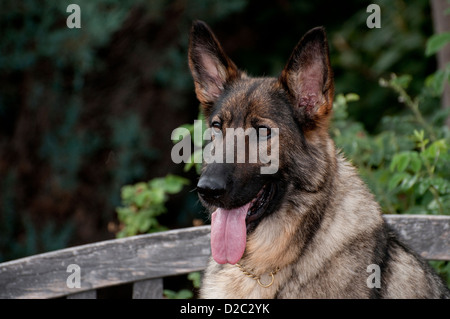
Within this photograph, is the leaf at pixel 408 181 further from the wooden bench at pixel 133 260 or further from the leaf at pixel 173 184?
Answer: the leaf at pixel 173 184

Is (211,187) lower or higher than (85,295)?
higher

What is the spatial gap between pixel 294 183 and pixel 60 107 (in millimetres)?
2937

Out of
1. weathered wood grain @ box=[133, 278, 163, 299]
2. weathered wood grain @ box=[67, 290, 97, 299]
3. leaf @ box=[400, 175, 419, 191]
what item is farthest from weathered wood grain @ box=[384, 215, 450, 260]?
weathered wood grain @ box=[67, 290, 97, 299]

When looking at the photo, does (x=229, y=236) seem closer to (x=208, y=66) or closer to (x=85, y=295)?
(x=85, y=295)

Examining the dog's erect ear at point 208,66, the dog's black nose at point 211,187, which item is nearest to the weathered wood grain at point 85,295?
the dog's black nose at point 211,187

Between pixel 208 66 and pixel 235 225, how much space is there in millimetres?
985

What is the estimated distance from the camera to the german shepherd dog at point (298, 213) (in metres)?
2.68

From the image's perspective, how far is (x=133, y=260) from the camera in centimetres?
302

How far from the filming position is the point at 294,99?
2891 mm

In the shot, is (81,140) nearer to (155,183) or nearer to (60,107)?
(60,107)

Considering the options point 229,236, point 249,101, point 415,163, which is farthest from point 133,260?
point 415,163

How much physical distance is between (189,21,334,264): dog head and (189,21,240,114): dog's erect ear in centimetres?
1

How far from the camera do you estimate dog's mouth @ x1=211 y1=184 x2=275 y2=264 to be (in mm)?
2695
